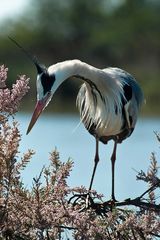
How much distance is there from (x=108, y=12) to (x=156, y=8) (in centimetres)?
259

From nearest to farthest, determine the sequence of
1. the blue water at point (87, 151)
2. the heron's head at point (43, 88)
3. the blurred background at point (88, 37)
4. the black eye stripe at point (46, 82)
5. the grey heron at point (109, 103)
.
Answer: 1. the heron's head at point (43, 88)
2. the black eye stripe at point (46, 82)
3. the grey heron at point (109, 103)
4. the blue water at point (87, 151)
5. the blurred background at point (88, 37)

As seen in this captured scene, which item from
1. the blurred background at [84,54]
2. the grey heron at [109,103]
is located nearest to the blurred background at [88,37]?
the blurred background at [84,54]

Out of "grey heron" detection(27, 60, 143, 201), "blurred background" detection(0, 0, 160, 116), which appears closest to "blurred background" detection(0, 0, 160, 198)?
"blurred background" detection(0, 0, 160, 116)

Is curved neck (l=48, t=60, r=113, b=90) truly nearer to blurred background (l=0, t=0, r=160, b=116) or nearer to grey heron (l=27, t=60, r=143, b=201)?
grey heron (l=27, t=60, r=143, b=201)

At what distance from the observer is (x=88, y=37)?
137 feet

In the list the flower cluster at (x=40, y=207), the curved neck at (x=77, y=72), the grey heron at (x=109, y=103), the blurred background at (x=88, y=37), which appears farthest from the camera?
the blurred background at (x=88, y=37)

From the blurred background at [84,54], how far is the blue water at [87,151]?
17 mm

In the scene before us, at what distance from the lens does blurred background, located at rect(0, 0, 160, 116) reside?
32.8 metres

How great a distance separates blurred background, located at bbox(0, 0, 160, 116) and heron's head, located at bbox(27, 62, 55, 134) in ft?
78.6

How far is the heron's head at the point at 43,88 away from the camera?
4027mm

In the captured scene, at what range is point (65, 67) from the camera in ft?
14.7

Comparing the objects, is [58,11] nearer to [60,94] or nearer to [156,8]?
[156,8]

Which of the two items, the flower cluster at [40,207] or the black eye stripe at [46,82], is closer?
the flower cluster at [40,207]

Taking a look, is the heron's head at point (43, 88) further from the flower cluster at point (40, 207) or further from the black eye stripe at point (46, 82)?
the flower cluster at point (40, 207)
